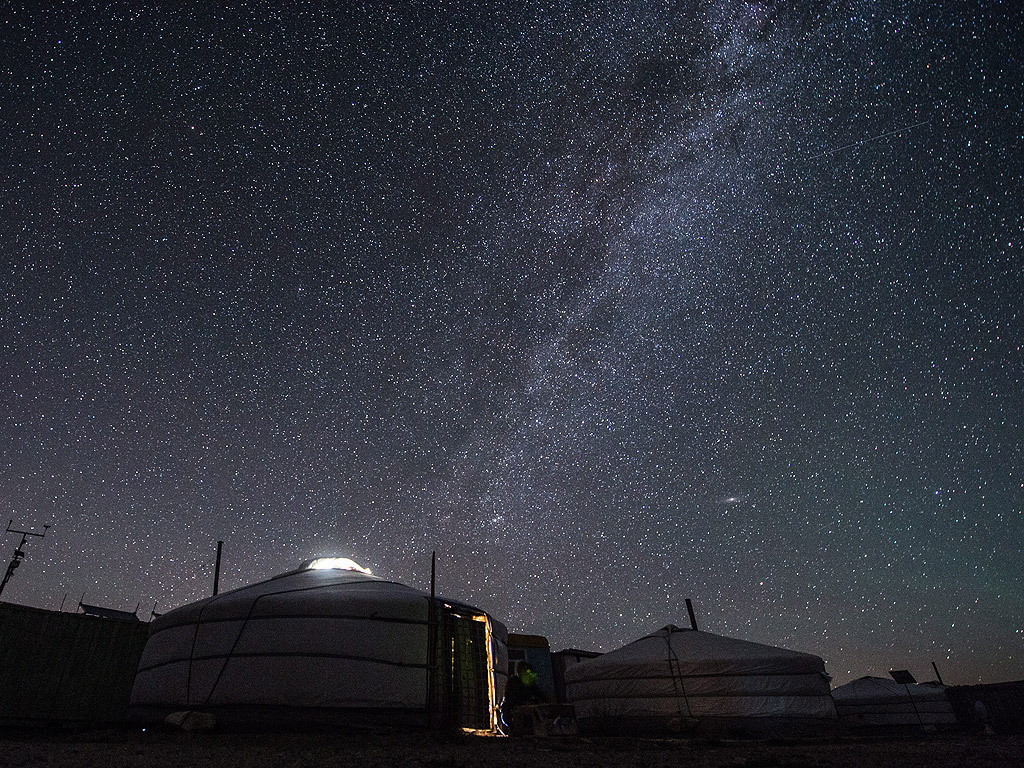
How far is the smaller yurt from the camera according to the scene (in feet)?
57.4

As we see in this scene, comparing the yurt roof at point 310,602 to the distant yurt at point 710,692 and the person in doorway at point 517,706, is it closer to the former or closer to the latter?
the person in doorway at point 517,706

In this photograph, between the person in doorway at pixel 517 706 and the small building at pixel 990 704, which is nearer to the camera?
the person in doorway at pixel 517 706

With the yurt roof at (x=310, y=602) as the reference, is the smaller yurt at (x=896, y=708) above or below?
below

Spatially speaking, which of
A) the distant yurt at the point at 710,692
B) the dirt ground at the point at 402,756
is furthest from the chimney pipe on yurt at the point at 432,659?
the distant yurt at the point at 710,692

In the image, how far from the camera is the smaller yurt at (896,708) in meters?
17.5

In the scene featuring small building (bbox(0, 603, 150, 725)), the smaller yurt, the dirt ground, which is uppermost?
small building (bbox(0, 603, 150, 725))

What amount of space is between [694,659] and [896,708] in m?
11.6

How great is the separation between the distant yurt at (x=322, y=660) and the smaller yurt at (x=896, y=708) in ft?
46.0

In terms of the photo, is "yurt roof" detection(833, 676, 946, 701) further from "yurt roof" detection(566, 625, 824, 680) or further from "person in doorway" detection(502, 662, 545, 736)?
"person in doorway" detection(502, 662, 545, 736)

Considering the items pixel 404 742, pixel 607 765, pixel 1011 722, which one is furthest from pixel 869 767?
pixel 1011 722

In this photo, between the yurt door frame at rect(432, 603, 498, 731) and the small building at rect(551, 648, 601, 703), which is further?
the small building at rect(551, 648, 601, 703)

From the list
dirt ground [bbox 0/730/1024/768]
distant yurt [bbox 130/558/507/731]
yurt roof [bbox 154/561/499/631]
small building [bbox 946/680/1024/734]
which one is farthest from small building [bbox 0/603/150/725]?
small building [bbox 946/680/1024/734]

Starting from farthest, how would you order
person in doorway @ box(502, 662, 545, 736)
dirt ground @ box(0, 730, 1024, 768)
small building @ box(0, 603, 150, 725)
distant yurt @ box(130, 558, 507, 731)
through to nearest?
small building @ box(0, 603, 150, 725), person in doorway @ box(502, 662, 545, 736), distant yurt @ box(130, 558, 507, 731), dirt ground @ box(0, 730, 1024, 768)

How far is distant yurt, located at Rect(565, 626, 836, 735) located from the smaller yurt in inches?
344
